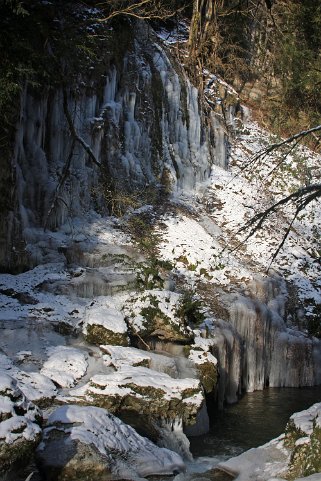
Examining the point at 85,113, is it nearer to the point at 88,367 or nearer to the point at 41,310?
the point at 41,310

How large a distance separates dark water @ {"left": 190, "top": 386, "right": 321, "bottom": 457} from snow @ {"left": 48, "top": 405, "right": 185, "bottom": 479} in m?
1.31

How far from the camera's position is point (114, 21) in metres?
14.4

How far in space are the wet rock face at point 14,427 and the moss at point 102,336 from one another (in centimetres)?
326

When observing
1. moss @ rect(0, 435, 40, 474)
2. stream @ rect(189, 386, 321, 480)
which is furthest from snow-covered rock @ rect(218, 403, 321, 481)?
moss @ rect(0, 435, 40, 474)

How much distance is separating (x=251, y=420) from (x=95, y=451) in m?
4.35

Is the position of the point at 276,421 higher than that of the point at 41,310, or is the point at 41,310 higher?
the point at 41,310

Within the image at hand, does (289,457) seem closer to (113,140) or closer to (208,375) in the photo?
(208,375)

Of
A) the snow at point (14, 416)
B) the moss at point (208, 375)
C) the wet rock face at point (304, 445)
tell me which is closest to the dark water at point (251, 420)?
the moss at point (208, 375)

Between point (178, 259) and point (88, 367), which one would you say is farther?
point (178, 259)

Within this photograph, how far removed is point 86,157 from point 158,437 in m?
8.08

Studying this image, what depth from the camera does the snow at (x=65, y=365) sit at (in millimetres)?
7312

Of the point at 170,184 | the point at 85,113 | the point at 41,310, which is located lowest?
the point at 41,310

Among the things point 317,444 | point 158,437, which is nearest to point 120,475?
point 158,437

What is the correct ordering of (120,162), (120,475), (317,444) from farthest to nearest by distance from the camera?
(120,162) < (120,475) < (317,444)
